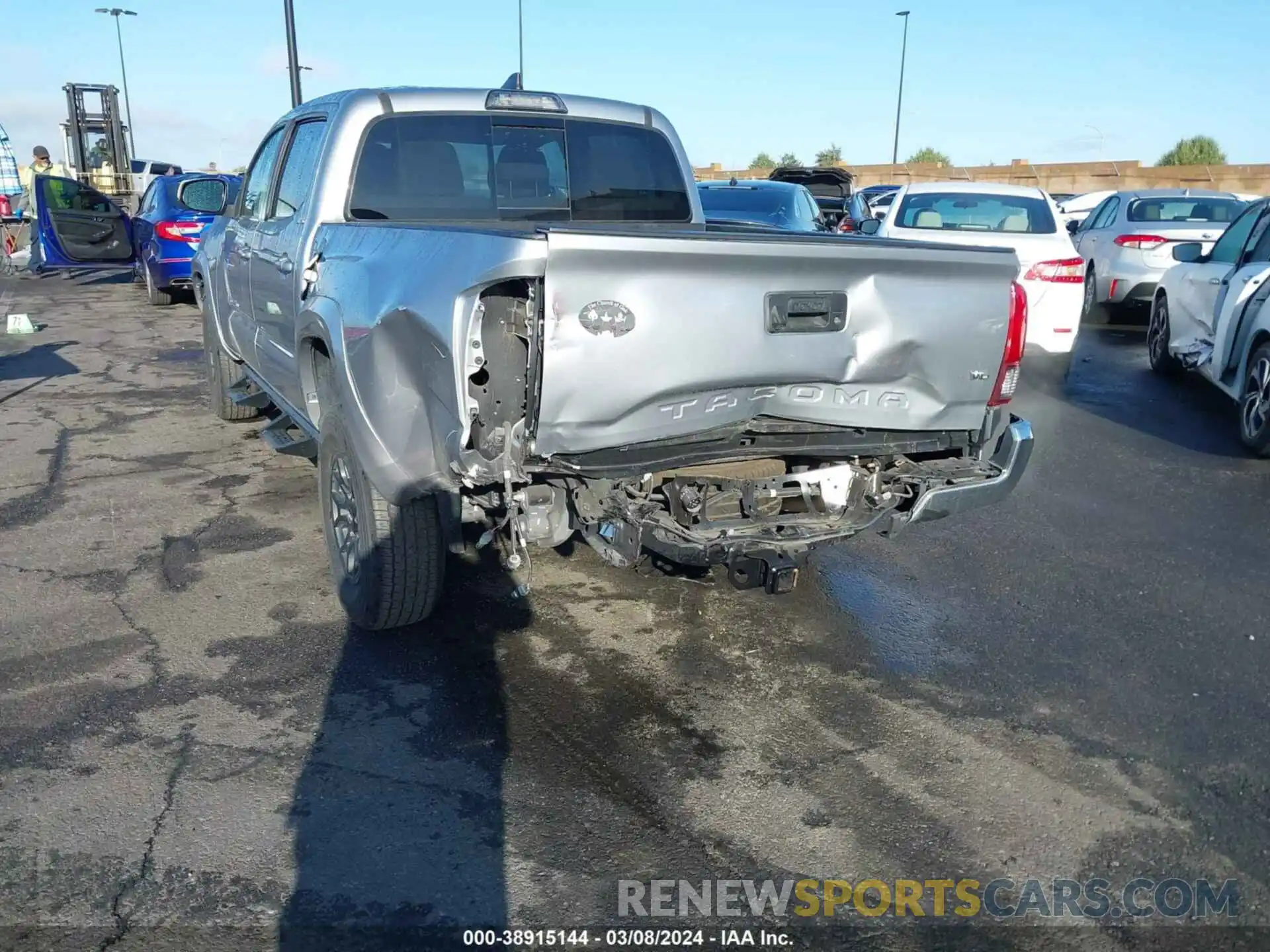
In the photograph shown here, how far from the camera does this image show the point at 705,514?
3729mm

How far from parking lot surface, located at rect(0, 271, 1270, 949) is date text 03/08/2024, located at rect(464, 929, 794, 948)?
0.16ft

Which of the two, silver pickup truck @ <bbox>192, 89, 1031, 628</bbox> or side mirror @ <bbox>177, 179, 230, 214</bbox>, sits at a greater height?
side mirror @ <bbox>177, 179, 230, 214</bbox>

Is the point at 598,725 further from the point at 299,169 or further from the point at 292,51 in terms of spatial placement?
the point at 292,51

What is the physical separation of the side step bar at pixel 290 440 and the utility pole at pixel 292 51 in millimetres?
11734

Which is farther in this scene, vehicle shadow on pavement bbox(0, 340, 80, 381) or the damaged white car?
vehicle shadow on pavement bbox(0, 340, 80, 381)

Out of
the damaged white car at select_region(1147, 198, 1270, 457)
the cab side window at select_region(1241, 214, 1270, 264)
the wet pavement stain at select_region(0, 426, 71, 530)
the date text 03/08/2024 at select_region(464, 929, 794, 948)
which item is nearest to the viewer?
the date text 03/08/2024 at select_region(464, 929, 794, 948)

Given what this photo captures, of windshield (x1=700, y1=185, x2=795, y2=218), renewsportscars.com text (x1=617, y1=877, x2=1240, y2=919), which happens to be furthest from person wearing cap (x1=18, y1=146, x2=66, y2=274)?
renewsportscars.com text (x1=617, y1=877, x2=1240, y2=919)

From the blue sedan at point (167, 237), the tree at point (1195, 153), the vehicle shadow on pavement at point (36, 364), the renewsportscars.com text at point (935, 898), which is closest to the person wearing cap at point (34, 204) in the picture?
the blue sedan at point (167, 237)

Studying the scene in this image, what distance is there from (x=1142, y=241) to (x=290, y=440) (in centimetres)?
1068

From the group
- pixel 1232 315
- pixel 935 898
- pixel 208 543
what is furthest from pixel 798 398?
pixel 1232 315

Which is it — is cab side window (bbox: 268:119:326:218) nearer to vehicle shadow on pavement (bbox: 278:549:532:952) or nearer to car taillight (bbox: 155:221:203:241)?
vehicle shadow on pavement (bbox: 278:549:532:952)

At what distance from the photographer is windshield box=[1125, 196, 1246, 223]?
1348 centimetres

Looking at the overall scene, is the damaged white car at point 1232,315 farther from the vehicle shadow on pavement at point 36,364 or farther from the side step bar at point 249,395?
the vehicle shadow on pavement at point 36,364

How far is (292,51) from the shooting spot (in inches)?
625
